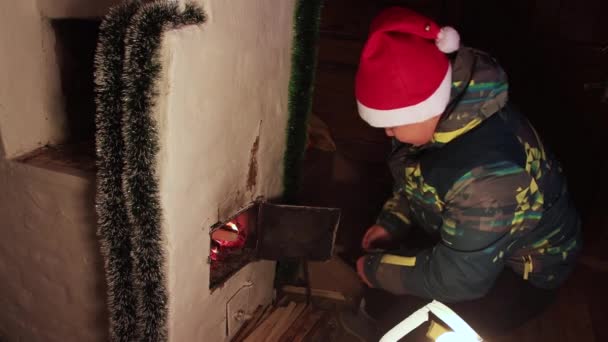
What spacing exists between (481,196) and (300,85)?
2.40 feet

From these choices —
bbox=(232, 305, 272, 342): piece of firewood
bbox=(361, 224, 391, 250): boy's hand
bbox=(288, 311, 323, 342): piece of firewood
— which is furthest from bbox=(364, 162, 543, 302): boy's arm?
bbox=(232, 305, 272, 342): piece of firewood

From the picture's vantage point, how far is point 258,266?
1707 mm

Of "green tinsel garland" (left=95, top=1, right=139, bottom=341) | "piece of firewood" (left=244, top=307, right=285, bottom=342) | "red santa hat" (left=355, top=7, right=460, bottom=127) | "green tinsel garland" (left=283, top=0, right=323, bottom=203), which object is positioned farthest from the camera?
"piece of firewood" (left=244, top=307, right=285, bottom=342)

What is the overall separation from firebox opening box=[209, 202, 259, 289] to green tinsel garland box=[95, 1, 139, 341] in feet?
1.04

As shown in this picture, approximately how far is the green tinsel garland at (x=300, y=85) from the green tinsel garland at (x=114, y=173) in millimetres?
648

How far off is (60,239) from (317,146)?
3.58 feet

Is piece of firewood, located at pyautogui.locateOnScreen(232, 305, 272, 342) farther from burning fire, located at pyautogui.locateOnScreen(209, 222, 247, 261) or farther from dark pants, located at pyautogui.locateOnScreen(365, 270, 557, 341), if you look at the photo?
dark pants, located at pyautogui.locateOnScreen(365, 270, 557, 341)

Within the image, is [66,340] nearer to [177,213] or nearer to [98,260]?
[98,260]

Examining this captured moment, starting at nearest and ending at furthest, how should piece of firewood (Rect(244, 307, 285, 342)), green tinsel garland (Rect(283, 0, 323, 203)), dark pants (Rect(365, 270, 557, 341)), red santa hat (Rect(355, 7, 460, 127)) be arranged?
1. red santa hat (Rect(355, 7, 460, 127))
2. dark pants (Rect(365, 270, 557, 341))
3. green tinsel garland (Rect(283, 0, 323, 203))
4. piece of firewood (Rect(244, 307, 285, 342))

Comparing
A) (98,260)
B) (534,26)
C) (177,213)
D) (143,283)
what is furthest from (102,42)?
(534,26)

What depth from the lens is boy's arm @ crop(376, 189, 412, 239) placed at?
1686mm

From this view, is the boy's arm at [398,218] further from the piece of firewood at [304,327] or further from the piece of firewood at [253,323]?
the piece of firewood at [253,323]

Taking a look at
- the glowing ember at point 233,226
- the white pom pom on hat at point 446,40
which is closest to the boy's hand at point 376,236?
the glowing ember at point 233,226

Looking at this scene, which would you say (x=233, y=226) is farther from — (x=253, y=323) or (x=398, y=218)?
(x=398, y=218)
